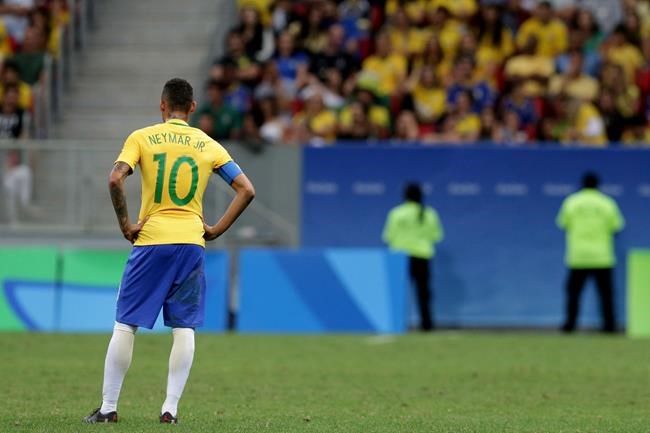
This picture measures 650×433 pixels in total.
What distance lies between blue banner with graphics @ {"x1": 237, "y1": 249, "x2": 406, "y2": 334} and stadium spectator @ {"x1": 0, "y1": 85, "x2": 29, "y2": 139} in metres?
4.33

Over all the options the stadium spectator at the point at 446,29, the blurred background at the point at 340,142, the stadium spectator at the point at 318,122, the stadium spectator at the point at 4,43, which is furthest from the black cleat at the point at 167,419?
the stadium spectator at the point at 4,43

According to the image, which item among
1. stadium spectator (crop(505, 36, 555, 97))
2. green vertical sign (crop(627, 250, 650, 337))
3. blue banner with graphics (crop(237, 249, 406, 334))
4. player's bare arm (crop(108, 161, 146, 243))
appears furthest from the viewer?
stadium spectator (crop(505, 36, 555, 97))

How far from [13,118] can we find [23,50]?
3.12 meters

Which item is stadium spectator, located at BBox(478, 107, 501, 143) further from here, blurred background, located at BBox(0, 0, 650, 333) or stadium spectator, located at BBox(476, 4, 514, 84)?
stadium spectator, located at BBox(476, 4, 514, 84)

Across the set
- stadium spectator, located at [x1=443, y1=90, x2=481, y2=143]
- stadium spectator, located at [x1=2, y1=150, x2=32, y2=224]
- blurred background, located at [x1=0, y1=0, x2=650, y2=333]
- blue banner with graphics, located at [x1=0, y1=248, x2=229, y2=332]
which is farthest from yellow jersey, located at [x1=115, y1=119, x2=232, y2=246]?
stadium spectator, located at [x1=443, y1=90, x2=481, y2=143]

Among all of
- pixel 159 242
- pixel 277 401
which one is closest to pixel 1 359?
pixel 277 401

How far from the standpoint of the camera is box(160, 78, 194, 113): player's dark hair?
9.49 meters

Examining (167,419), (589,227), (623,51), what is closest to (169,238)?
(167,419)

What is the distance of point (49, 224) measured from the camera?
21.5 metres

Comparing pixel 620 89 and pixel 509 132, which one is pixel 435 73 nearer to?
pixel 509 132

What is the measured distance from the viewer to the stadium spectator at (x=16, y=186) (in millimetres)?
21062

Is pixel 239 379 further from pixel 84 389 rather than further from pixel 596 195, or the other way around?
pixel 596 195

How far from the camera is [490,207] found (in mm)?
22875

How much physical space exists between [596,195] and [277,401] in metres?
11.1
